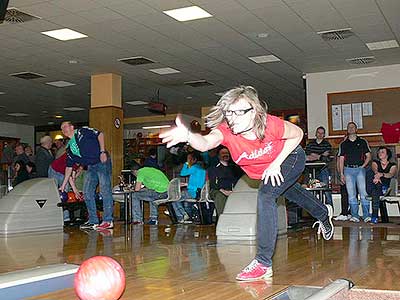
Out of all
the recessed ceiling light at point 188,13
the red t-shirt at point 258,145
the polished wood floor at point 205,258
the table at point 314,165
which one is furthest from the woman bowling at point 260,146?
the table at point 314,165

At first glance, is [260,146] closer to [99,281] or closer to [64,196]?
[99,281]

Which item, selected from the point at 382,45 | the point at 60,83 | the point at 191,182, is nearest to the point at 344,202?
the point at 191,182

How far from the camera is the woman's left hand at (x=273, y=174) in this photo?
9.61ft

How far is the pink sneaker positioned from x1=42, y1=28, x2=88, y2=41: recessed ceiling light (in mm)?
5785

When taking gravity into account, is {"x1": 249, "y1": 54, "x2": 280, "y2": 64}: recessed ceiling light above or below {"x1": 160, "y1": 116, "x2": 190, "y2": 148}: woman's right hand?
above

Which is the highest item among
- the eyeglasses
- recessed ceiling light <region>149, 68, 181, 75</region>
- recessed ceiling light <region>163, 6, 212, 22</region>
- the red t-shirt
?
recessed ceiling light <region>163, 6, 212, 22</region>

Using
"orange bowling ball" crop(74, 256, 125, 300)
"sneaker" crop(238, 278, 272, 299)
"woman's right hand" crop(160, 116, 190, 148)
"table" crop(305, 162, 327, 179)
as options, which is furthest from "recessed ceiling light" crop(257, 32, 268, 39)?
"orange bowling ball" crop(74, 256, 125, 300)

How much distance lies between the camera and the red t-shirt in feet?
9.67

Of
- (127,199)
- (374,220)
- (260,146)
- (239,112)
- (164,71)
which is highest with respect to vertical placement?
(164,71)

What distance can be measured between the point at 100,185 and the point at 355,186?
379 centimetres

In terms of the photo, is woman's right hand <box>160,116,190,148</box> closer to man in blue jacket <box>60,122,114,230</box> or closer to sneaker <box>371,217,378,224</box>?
man in blue jacket <box>60,122,114,230</box>

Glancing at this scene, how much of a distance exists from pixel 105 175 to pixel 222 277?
148 inches

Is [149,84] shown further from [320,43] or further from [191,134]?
[191,134]

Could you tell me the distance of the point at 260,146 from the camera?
295 cm
